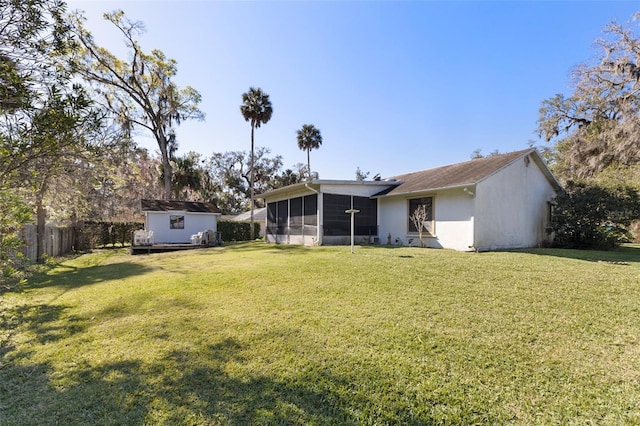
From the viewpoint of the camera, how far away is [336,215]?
1402cm

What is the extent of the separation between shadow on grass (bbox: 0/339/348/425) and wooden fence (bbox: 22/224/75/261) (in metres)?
10.6

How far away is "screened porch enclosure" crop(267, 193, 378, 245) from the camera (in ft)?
45.4

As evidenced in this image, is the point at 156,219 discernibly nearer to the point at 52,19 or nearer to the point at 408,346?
the point at 52,19

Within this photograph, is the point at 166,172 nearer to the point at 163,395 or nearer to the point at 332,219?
the point at 332,219

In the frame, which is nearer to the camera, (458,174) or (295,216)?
(458,174)

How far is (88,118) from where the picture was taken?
3379mm

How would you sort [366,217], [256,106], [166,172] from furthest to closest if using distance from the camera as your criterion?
[256,106] → [166,172] → [366,217]

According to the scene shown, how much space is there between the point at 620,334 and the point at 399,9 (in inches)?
433

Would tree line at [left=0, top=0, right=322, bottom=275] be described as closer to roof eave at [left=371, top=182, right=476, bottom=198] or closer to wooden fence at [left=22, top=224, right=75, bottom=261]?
wooden fence at [left=22, top=224, right=75, bottom=261]

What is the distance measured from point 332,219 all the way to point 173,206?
1215cm

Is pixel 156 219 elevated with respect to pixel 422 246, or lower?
elevated

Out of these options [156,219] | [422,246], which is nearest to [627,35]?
[422,246]

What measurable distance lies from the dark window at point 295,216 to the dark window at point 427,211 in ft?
19.4

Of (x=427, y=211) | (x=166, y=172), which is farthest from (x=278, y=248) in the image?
(x=166, y=172)
